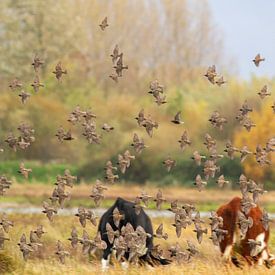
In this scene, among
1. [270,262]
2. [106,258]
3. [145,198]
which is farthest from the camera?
[106,258]

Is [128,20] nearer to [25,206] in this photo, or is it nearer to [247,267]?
[25,206]

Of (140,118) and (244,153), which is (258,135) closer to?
(244,153)

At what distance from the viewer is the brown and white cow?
11.9 metres

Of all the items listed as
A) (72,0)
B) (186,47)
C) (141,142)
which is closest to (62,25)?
(72,0)

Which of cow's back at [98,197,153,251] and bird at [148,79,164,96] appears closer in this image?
bird at [148,79,164,96]

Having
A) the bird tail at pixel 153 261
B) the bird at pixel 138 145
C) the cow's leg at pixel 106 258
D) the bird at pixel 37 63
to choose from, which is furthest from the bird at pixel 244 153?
the cow's leg at pixel 106 258

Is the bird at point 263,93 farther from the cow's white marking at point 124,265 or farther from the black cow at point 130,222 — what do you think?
the black cow at point 130,222

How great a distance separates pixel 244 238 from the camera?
12.1 metres

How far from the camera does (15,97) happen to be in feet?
93.4

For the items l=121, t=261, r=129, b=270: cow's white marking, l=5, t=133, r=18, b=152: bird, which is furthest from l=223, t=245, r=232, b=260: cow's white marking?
l=5, t=133, r=18, b=152: bird

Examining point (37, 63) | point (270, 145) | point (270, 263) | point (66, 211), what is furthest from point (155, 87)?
point (66, 211)

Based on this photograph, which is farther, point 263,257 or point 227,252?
point 227,252

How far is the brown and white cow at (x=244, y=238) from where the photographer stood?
11.9m

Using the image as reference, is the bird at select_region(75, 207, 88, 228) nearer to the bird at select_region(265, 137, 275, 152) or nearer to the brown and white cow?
the bird at select_region(265, 137, 275, 152)
